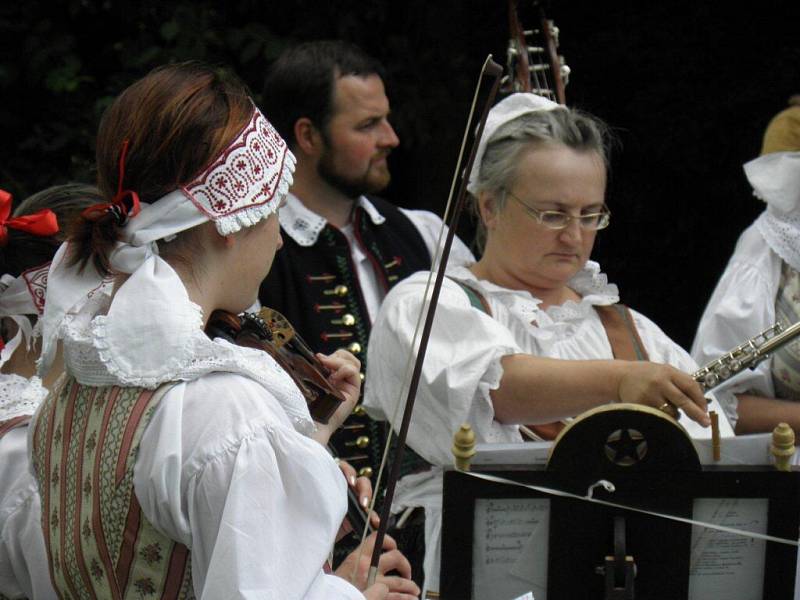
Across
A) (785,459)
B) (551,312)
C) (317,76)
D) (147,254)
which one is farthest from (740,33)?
(147,254)

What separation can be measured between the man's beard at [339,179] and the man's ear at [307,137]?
43 millimetres

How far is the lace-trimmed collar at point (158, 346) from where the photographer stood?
1.40m

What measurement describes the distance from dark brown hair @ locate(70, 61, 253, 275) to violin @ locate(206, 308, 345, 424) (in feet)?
0.86

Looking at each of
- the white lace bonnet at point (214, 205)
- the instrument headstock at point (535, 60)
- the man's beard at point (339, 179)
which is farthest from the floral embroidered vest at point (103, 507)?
the man's beard at point (339, 179)

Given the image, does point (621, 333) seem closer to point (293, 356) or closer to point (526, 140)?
point (526, 140)

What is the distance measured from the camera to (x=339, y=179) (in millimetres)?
3209

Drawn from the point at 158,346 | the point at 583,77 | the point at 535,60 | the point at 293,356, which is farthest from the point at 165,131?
the point at 583,77

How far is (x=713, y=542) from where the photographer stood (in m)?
1.72

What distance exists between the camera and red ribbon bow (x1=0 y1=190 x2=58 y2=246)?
2137 mm

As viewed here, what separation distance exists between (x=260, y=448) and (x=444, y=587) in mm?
501

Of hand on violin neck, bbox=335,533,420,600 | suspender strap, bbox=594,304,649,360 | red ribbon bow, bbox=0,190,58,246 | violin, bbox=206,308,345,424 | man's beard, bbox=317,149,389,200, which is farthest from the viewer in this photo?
man's beard, bbox=317,149,389,200

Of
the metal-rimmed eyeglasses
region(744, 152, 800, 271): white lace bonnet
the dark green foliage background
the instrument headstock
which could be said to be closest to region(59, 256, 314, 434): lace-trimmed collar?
the metal-rimmed eyeglasses

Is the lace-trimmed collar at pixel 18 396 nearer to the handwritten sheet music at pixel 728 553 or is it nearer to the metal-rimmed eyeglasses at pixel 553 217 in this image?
the metal-rimmed eyeglasses at pixel 553 217

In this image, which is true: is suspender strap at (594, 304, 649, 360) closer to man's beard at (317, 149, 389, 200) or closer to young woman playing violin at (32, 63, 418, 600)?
young woman playing violin at (32, 63, 418, 600)
